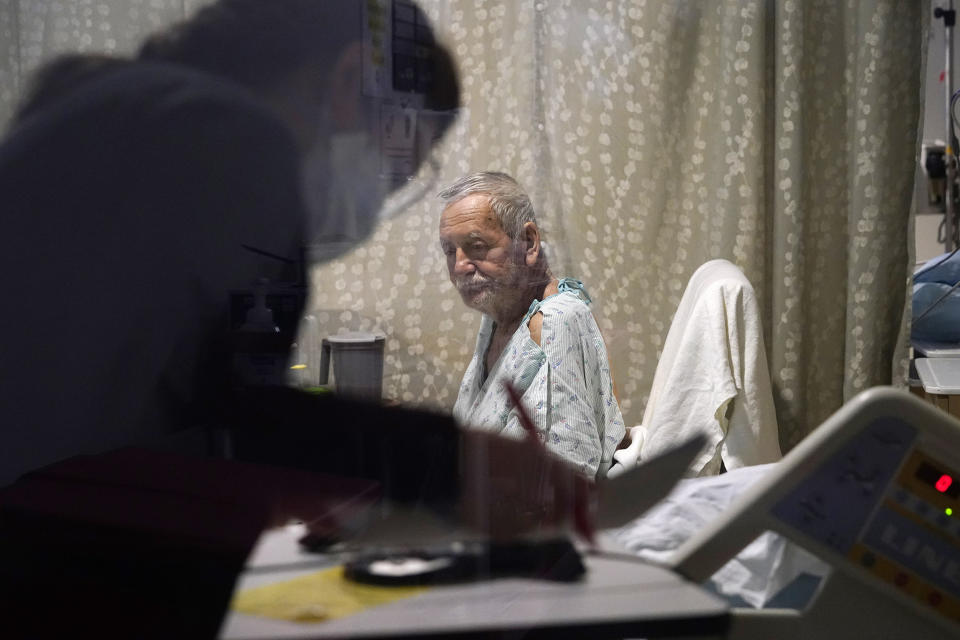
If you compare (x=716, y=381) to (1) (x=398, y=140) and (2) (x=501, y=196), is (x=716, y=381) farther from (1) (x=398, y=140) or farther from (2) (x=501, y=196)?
(1) (x=398, y=140)

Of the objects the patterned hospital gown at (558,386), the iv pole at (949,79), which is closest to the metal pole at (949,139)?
the iv pole at (949,79)

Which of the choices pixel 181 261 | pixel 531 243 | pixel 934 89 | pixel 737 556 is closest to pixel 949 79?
pixel 934 89

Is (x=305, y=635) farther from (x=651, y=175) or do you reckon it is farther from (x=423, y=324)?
(x=651, y=175)

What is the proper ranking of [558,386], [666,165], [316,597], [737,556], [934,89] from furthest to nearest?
1. [934,89]
2. [666,165]
3. [558,386]
4. [737,556]
5. [316,597]

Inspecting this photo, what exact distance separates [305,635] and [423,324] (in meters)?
0.26

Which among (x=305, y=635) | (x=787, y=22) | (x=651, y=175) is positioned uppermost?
(x=787, y=22)

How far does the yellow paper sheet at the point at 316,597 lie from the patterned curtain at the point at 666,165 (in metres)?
0.15

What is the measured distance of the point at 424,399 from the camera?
560mm

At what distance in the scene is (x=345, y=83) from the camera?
0.54m

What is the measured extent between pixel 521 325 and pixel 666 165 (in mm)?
424

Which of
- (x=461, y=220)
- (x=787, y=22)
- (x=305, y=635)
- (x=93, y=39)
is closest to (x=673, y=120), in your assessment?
(x=787, y=22)

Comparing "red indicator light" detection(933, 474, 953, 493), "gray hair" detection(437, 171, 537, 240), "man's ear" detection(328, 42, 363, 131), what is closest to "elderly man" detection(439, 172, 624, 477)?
"gray hair" detection(437, 171, 537, 240)

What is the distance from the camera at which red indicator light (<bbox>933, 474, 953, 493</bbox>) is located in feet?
1.65

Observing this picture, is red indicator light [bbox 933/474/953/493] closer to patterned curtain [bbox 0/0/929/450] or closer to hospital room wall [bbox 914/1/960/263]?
patterned curtain [bbox 0/0/929/450]
